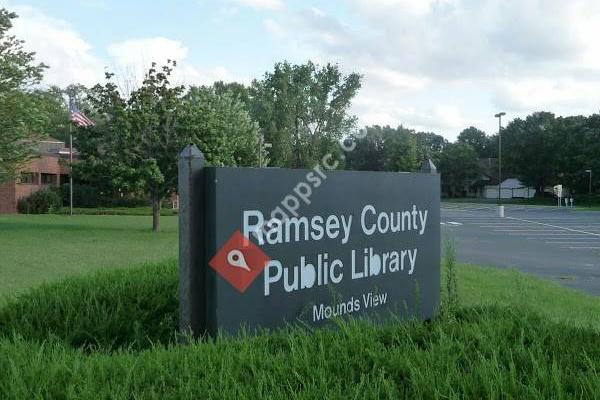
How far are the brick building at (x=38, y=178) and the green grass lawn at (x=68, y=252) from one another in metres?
21.7

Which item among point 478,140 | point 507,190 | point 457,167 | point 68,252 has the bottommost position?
point 68,252

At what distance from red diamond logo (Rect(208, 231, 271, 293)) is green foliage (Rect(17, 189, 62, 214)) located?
143 ft

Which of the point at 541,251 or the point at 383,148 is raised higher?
the point at 383,148

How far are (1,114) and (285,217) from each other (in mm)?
21489

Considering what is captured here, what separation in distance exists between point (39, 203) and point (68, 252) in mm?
31402

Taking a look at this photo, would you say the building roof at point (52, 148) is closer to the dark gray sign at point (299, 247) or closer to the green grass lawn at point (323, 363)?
the dark gray sign at point (299, 247)

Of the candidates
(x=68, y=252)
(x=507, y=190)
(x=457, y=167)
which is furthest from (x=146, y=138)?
(x=507, y=190)

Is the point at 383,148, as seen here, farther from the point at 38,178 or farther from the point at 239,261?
the point at 239,261

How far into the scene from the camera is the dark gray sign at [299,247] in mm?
3529

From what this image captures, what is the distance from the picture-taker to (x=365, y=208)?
4.67 metres

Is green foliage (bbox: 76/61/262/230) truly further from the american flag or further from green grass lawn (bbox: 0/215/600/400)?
green grass lawn (bbox: 0/215/600/400)

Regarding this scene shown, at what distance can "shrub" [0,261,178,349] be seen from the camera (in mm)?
4395

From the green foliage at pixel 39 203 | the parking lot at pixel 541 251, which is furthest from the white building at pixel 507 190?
the parking lot at pixel 541 251

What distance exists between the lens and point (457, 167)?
91.9 metres
